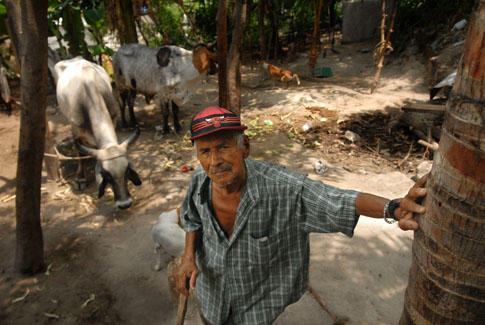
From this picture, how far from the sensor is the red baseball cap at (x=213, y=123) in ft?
5.36

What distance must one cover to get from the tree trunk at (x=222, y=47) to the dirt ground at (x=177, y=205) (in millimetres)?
1972

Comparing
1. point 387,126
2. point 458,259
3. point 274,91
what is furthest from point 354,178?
point 274,91

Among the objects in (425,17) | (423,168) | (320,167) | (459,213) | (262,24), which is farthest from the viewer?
(425,17)

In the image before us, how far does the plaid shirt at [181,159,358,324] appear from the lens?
→ 1.68 metres

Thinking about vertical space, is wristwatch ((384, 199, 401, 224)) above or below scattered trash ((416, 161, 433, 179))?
above

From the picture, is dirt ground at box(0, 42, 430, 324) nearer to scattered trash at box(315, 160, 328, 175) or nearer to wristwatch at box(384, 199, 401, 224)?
scattered trash at box(315, 160, 328, 175)

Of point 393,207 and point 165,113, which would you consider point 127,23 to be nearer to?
point 165,113

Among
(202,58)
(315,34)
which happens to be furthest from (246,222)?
(315,34)

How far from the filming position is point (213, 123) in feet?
5.39

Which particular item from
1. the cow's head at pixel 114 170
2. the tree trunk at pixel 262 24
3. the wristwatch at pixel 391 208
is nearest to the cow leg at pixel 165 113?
the cow's head at pixel 114 170

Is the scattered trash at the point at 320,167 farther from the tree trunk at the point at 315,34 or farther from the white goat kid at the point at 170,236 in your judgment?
the tree trunk at the point at 315,34

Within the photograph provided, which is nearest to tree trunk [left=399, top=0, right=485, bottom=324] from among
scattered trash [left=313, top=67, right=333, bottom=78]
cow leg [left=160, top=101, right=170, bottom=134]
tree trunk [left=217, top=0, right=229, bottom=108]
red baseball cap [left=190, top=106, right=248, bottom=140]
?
red baseball cap [left=190, top=106, right=248, bottom=140]

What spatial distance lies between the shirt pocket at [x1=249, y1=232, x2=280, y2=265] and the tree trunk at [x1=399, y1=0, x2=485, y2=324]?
0.74 m

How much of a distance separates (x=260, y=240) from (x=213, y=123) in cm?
72
